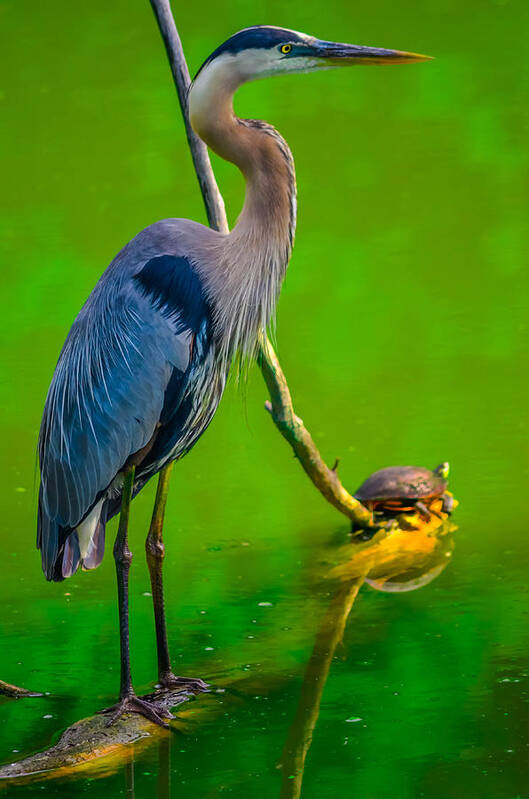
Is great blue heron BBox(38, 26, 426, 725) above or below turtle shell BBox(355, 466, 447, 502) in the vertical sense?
above

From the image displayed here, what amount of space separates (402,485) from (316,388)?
2050 millimetres

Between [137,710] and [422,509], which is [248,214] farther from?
[422,509]

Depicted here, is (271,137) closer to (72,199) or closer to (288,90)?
(72,199)

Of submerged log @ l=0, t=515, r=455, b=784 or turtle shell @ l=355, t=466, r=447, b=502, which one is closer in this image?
submerged log @ l=0, t=515, r=455, b=784

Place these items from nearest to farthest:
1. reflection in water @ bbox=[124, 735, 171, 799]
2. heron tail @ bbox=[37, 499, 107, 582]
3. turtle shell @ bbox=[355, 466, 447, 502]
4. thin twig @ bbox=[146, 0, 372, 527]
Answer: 1. reflection in water @ bbox=[124, 735, 171, 799]
2. heron tail @ bbox=[37, 499, 107, 582]
3. thin twig @ bbox=[146, 0, 372, 527]
4. turtle shell @ bbox=[355, 466, 447, 502]

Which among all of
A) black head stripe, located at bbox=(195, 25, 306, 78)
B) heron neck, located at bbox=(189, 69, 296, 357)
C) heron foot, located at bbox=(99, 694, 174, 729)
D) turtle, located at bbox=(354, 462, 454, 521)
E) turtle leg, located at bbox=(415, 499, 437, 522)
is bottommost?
heron foot, located at bbox=(99, 694, 174, 729)

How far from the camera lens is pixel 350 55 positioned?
373cm

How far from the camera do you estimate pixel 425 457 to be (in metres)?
6.56

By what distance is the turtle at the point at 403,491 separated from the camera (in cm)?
552

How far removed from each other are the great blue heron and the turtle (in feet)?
5.91

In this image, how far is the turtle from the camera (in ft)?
18.1

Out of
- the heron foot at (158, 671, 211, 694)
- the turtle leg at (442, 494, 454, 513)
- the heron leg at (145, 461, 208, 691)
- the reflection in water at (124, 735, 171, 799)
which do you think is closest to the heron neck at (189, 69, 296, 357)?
the heron leg at (145, 461, 208, 691)

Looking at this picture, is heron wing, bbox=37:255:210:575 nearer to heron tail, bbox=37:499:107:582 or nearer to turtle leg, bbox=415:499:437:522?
heron tail, bbox=37:499:107:582

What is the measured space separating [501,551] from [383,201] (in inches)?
199
